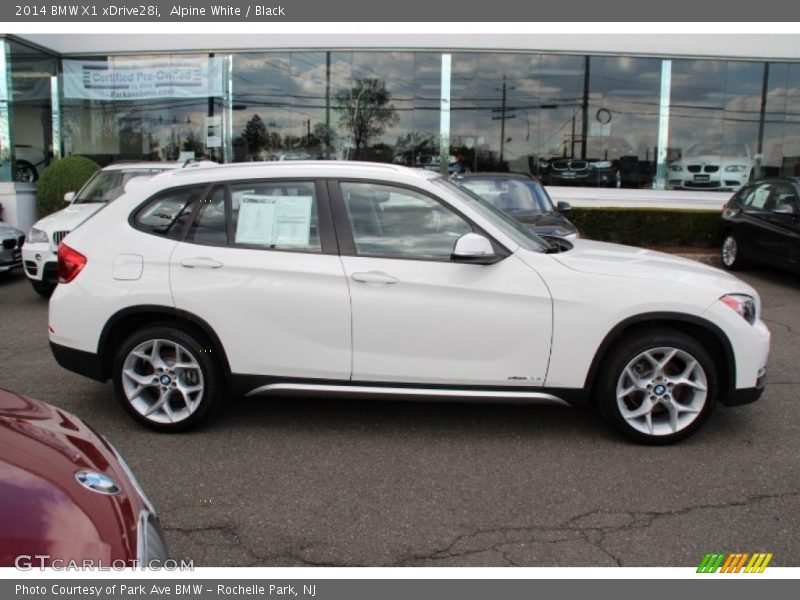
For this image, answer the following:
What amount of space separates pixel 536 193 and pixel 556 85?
307 inches

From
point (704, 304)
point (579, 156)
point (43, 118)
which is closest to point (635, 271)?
point (704, 304)

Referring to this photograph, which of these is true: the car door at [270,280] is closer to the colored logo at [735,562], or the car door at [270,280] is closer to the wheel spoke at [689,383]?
the wheel spoke at [689,383]

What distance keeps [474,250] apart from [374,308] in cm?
69

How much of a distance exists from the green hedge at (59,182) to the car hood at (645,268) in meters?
11.7

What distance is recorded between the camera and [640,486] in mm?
3900

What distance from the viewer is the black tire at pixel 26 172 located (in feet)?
49.2

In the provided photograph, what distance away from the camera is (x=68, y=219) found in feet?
29.5

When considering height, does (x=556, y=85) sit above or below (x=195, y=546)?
above

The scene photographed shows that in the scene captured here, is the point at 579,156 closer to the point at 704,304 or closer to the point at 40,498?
the point at 704,304

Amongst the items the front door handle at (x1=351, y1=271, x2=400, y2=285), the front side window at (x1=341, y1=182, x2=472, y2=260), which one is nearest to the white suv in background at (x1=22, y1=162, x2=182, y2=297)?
the front side window at (x1=341, y1=182, x2=472, y2=260)

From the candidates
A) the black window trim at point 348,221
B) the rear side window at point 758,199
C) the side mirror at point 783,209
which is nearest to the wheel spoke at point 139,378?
the black window trim at point 348,221

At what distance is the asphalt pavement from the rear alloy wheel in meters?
6.47

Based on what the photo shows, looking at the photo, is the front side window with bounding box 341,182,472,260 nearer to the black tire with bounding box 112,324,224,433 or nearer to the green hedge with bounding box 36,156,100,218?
the black tire with bounding box 112,324,224,433

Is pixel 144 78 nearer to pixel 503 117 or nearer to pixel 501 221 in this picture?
pixel 503 117
